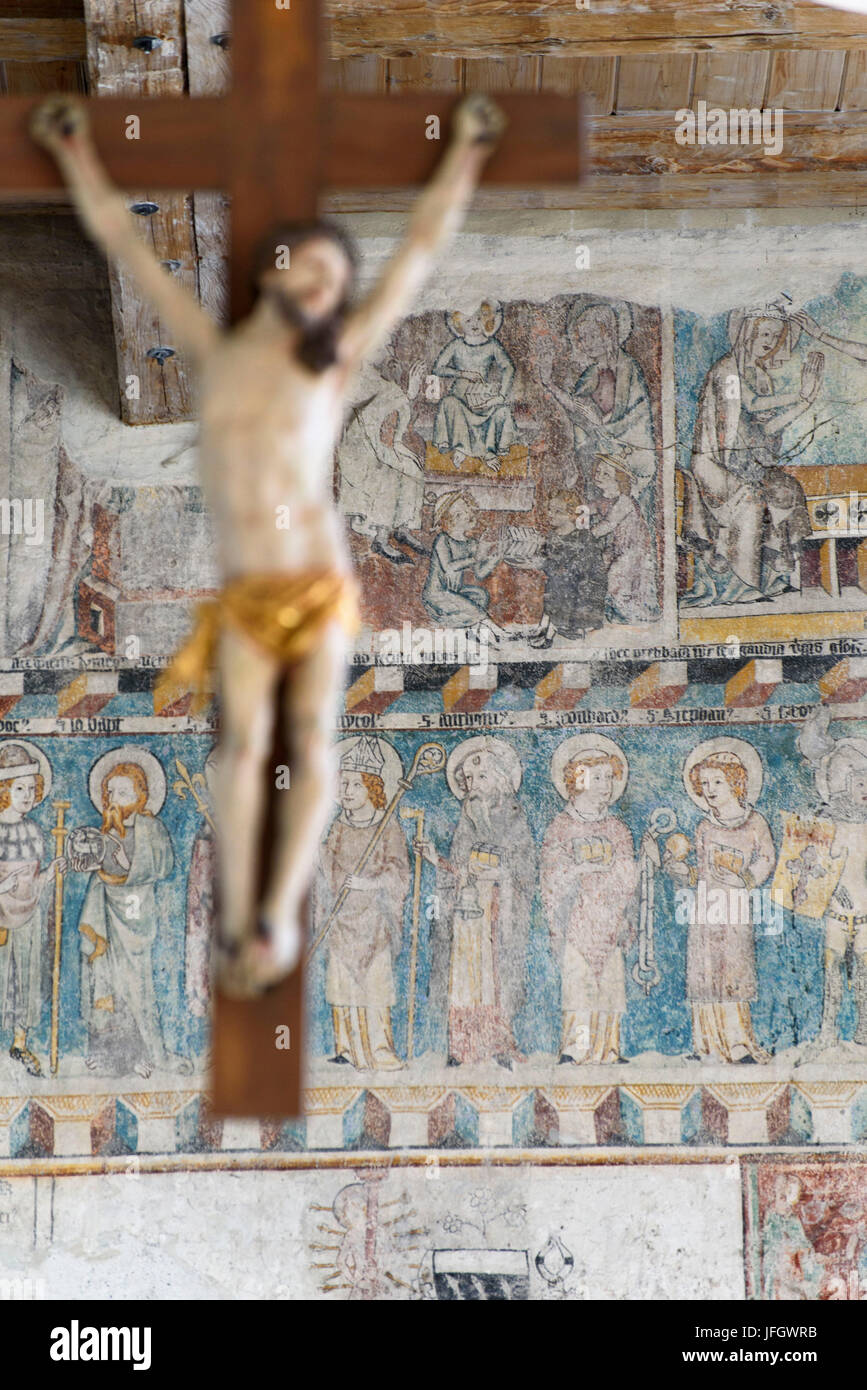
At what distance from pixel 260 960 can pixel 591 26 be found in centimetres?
541

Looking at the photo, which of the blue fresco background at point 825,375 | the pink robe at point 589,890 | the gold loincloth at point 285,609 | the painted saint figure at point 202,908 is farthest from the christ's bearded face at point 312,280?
the blue fresco background at point 825,375

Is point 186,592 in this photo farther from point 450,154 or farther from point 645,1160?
point 450,154

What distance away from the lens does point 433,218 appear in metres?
4.02

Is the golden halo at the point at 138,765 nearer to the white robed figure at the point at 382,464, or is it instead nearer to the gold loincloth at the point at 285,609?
the white robed figure at the point at 382,464

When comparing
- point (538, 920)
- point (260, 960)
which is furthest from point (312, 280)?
A: point (538, 920)

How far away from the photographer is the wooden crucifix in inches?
148

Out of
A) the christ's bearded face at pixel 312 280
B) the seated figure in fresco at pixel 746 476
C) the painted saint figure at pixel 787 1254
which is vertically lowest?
the painted saint figure at pixel 787 1254

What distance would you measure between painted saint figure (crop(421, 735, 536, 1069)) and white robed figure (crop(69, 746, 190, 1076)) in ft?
4.08

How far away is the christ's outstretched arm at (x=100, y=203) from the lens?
4.02m

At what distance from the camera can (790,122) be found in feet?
27.5

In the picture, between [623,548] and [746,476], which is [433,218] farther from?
[746,476]

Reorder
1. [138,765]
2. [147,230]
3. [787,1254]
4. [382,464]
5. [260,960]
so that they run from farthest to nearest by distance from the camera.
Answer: [382,464] → [138,765] → [787,1254] → [147,230] → [260,960]

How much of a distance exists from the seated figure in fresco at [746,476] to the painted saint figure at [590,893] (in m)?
0.93
